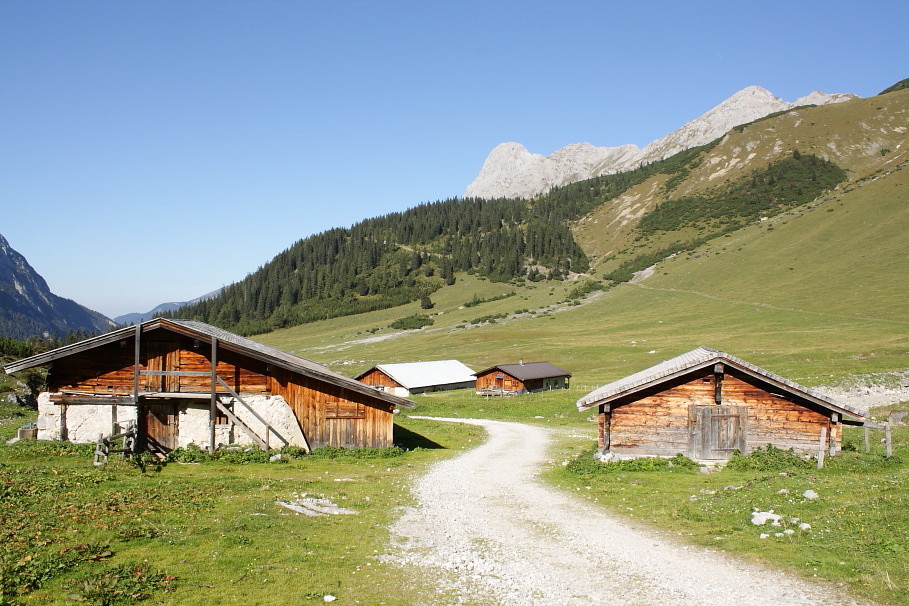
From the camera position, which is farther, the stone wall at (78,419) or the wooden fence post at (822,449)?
the stone wall at (78,419)

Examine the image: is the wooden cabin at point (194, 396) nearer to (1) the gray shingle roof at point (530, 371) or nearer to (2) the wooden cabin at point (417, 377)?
(2) the wooden cabin at point (417, 377)

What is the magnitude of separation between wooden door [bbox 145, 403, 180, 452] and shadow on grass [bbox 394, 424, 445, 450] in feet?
38.0

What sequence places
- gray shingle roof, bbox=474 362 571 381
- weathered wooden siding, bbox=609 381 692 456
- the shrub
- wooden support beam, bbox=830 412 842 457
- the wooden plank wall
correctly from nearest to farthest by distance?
wooden support beam, bbox=830 412 842 457
the wooden plank wall
weathered wooden siding, bbox=609 381 692 456
gray shingle roof, bbox=474 362 571 381
the shrub

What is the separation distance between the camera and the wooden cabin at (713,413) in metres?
26.3

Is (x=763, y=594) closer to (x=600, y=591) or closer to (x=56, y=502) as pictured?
(x=600, y=591)

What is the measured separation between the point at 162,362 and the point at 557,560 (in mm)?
23468

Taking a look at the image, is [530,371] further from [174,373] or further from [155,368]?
[155,368]

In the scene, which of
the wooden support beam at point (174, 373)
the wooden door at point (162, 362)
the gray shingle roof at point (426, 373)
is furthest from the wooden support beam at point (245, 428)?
the gray shingle roof at point (426, 373)

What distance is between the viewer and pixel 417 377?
85438mm

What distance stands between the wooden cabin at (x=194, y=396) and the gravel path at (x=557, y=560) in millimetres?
9556

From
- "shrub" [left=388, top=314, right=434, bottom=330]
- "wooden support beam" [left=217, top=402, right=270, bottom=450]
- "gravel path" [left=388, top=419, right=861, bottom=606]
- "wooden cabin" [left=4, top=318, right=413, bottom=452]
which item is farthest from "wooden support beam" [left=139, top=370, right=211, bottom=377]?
"shrub" [left=388, top=314, right=434, bottom=330]

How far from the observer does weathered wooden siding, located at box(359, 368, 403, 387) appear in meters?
81.4

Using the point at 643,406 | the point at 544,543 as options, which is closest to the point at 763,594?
the point at 544,543

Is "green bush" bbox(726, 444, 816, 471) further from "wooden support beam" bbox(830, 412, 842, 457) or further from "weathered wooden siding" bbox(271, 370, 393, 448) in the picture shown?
"weathered wooden siding" bbox(271, 370, 393, 448)
